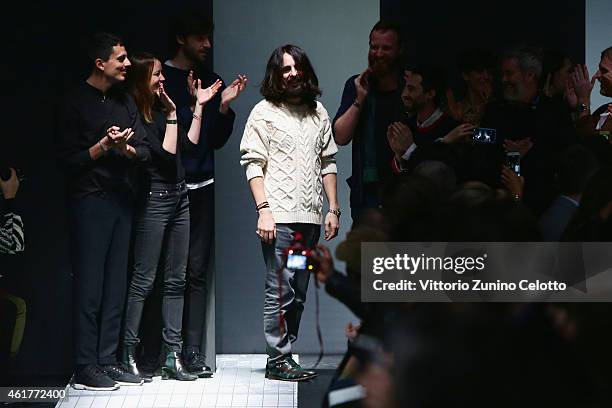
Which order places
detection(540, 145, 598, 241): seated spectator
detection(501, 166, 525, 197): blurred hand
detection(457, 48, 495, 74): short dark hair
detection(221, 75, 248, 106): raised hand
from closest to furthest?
detection(540, 145, 598, 241): seated spectator, detection(501, 166, 525, 197): blurred hand, detection(221, 75, 248, 106): raised hand, detection(457, 48, 495, 74): short dark hair

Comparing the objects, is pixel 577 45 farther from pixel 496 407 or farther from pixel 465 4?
pixel 496 407

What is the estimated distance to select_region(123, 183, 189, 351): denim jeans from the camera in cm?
480

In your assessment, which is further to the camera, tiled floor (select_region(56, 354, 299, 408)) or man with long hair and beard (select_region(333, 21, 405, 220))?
man with long hair and beard (select_region(333, 21, 405, 220))

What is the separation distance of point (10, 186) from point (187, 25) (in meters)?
0.97

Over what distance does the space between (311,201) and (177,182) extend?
1.81 feet

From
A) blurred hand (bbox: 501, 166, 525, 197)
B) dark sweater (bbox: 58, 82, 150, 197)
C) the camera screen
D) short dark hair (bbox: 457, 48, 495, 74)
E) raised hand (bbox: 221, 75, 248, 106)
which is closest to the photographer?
the camera screen

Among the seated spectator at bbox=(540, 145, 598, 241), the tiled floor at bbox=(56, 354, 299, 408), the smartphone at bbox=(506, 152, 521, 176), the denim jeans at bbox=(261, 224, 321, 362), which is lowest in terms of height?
the tiled floor at bbox=(56, 354, 299, 408)

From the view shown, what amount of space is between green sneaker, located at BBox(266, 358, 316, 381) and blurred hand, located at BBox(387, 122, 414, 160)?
947mm

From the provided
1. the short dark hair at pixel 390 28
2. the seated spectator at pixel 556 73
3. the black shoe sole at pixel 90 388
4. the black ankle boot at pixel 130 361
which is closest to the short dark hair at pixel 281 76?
the short dark hair at pixel 390 28

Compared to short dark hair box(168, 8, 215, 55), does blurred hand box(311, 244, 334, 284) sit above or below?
below

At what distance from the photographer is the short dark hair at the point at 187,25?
4.80 metres

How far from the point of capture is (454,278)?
9.70ft

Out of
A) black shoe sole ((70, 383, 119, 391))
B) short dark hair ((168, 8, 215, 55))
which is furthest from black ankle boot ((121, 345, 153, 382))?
Answer: short dark hair ((168, 8, 215, 55))

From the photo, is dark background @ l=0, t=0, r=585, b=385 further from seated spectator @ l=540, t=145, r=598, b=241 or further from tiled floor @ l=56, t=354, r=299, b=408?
seated spectator @ l=540, t=145, r=598, b=241
